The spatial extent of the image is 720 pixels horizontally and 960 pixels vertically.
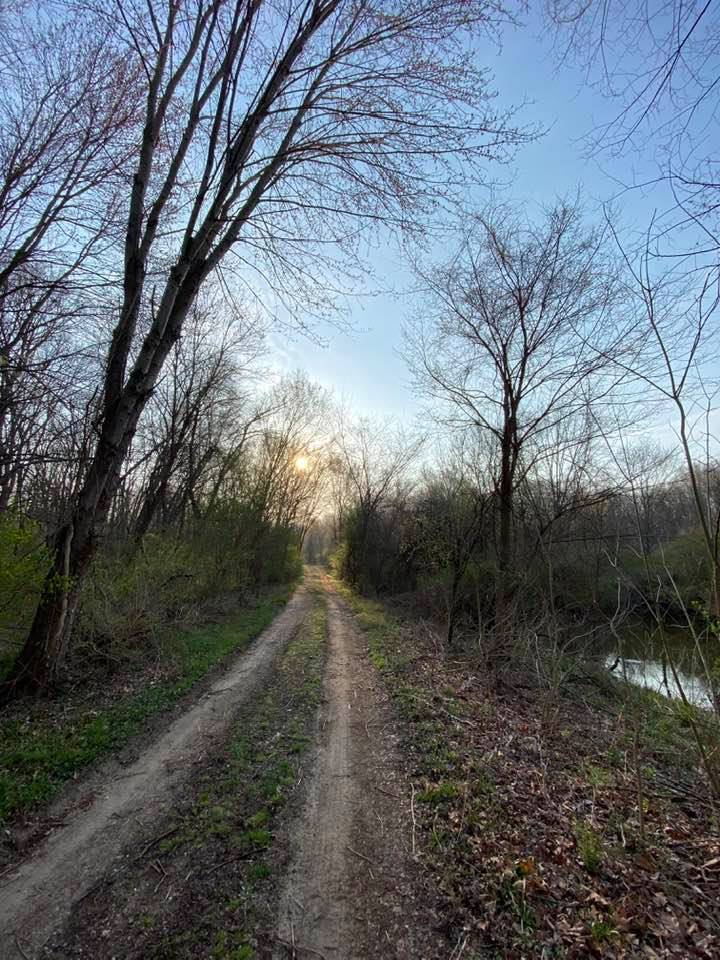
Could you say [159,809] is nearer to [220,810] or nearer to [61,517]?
[220,810]

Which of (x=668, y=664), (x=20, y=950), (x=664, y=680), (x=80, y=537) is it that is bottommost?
(x=20, y=950)

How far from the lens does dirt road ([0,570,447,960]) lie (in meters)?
2.68

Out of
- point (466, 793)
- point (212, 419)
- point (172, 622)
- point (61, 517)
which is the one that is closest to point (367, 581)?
point (212, 419)

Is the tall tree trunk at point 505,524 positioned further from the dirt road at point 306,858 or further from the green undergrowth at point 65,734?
the green undergrowth at point 65,734

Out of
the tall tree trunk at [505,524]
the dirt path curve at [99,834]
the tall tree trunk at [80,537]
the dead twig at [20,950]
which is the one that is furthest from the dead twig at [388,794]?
the tall tree trunk at [505,524]

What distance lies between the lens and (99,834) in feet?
11.7

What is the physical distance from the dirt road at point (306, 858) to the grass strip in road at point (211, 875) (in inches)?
1.3

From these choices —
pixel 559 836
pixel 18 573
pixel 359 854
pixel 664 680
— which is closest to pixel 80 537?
pixel 18 573

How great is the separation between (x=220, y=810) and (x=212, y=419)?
1631 centimetres

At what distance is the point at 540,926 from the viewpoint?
2773mm

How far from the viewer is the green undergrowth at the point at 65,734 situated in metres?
4.09

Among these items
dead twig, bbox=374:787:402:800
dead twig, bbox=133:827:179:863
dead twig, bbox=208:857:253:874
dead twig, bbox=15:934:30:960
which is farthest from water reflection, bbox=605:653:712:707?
dead twig, bbox=15:934:30:960

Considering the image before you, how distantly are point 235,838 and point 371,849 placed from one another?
41.7 inches

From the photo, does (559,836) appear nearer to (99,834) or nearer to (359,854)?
(359,854)
